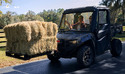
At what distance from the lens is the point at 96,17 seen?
700cm

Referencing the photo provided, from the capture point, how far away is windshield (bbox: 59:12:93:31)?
7117mm

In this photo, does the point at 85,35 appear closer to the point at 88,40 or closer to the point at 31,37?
the point at 88,40

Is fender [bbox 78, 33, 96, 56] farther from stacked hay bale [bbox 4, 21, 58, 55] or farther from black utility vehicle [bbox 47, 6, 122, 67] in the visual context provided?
stacked hay bale [bbox 4, 21, 58, 55]

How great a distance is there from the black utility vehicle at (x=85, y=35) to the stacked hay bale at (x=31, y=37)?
527 millimetres

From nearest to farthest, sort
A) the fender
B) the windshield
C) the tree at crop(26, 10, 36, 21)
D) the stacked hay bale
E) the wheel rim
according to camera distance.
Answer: the stacked hay bale, the fender, the wheel rim, the windshield, the tree at crop(26, 10, 36, 21)

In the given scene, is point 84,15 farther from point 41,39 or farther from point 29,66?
point 29,66

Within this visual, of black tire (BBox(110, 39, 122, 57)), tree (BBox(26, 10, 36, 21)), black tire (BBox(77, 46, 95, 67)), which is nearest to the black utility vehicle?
black tire (BBox(77, 46, 95, 67))

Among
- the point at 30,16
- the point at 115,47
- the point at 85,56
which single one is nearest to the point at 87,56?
the point at 85,56

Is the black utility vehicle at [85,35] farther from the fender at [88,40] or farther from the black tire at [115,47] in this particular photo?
the black tire at [115,47]

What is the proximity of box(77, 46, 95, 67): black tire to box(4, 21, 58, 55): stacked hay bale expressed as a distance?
102cm

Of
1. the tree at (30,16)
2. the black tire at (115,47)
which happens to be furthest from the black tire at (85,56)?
the tree at (30,16)

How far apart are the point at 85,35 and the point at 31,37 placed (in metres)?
2.21

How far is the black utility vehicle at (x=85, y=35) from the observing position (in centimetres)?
649

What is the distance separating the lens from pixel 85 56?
6680 mm
